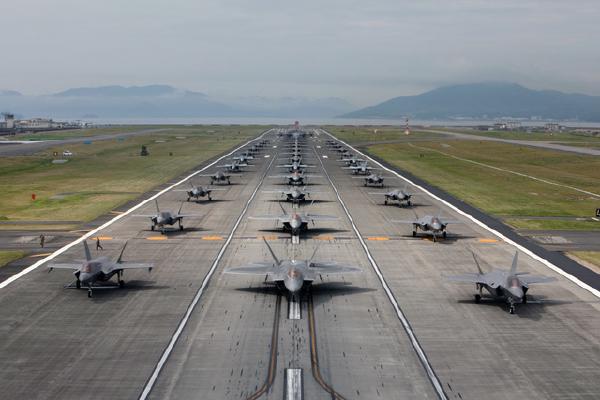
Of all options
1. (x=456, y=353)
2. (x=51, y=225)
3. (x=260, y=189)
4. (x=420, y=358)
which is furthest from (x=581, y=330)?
(x=260, y=189)

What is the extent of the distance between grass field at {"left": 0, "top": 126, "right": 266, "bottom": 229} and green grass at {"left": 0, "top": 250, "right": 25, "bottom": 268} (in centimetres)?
1270

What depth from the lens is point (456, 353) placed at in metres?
31.8

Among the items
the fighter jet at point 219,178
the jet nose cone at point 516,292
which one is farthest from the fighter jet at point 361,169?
the jet nose cone at point 516,292

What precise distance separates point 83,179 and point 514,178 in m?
89.2

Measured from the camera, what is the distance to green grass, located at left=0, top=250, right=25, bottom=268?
50.7 m

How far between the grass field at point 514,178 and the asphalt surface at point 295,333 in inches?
1107

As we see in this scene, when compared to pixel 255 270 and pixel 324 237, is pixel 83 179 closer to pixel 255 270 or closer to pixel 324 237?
pixel 324 237

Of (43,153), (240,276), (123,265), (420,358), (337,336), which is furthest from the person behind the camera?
(43,153)

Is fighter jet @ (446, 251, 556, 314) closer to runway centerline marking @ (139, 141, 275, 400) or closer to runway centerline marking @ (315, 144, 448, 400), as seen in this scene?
runway centerline marking @ (315, 144, 448, 400)

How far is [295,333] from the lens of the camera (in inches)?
1350

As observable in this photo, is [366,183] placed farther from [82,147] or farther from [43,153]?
[82,147]

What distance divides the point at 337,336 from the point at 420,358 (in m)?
5.25

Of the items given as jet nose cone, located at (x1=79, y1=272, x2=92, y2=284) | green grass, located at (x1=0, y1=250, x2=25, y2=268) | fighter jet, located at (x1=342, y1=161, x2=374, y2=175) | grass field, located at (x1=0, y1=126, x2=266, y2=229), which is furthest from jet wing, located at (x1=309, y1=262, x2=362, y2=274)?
fighter jet, located at (x1=342, y1=161, x2=374, y2=175)

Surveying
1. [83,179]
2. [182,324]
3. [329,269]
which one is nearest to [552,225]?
[329,269]
